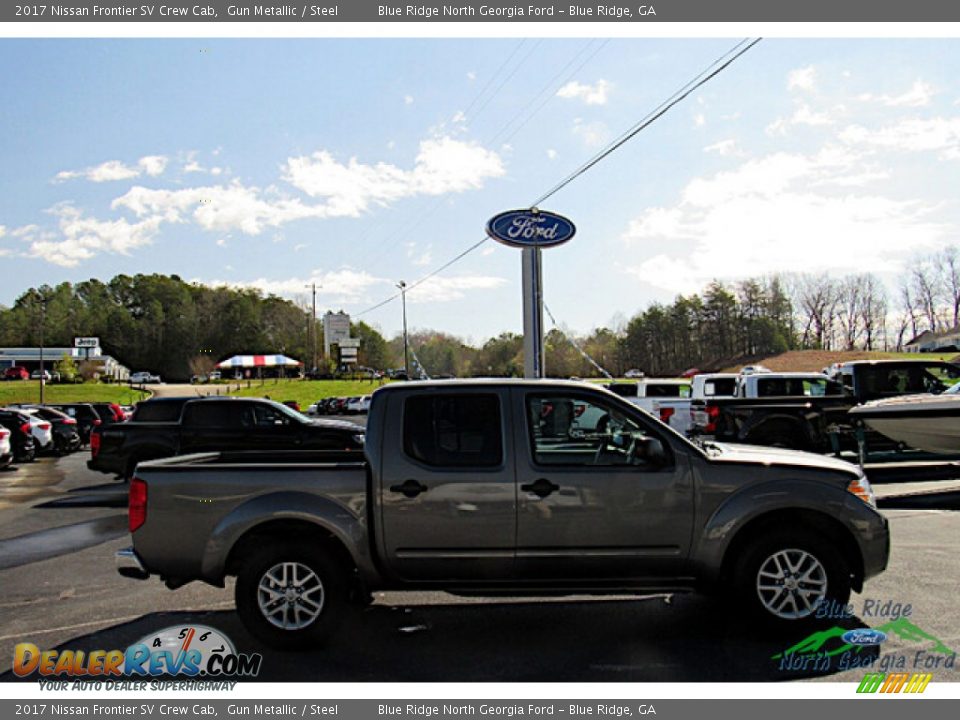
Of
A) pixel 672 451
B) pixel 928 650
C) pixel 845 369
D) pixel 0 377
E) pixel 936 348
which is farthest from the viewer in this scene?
pixel 0 377

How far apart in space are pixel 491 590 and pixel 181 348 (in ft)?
456

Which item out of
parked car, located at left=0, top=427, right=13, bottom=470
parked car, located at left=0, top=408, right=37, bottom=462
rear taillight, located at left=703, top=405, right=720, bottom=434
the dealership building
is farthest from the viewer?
the dealership building

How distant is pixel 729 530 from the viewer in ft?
17.2

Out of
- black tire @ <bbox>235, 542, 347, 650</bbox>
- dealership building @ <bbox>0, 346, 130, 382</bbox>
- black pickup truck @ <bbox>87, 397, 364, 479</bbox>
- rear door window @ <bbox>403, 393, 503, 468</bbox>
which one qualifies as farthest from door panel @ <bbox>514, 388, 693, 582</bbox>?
dealership building @ <bbox>0, 346, 130, 382</bbox>

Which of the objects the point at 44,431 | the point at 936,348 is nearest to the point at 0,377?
the point at 44,431

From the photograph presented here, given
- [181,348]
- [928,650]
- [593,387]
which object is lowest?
[928,650]

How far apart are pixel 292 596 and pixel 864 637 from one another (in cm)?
398

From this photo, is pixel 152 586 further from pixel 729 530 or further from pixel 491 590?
pixel 729 530

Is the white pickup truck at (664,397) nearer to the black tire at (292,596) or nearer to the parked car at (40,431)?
the black tire at (292,596)

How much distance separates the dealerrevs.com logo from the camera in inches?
197

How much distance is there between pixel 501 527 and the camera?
206 inches

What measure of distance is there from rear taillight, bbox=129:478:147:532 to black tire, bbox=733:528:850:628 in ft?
13.7

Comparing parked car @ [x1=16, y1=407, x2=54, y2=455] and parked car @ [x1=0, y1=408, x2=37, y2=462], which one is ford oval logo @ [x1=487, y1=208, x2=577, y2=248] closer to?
parked car @ [x1=0, y1=408, x2=37, y2=462]

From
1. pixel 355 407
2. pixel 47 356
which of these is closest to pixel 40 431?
pixel 355 407
